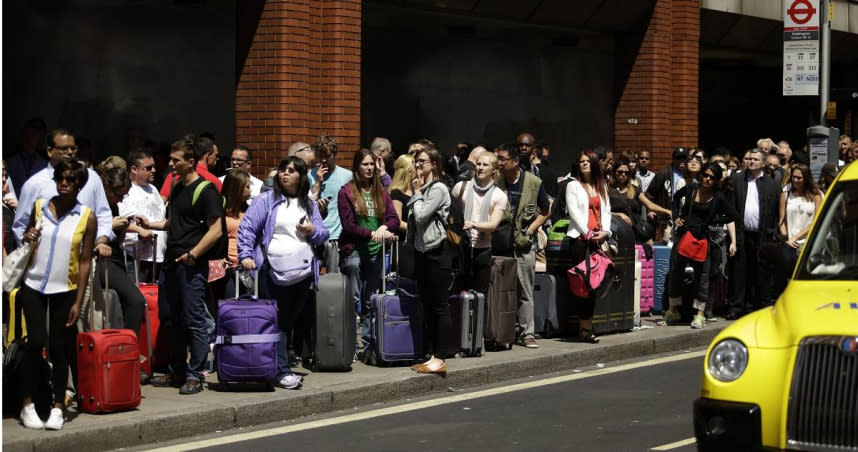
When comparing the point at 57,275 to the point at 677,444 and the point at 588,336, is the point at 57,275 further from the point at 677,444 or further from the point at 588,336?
the point at 588,336

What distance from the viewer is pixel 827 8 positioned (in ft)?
64.8

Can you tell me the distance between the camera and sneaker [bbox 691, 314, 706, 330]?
14.9 m

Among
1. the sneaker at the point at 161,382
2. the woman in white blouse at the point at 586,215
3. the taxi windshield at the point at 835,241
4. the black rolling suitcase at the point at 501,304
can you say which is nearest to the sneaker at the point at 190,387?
the sneaker at the point at 161,382

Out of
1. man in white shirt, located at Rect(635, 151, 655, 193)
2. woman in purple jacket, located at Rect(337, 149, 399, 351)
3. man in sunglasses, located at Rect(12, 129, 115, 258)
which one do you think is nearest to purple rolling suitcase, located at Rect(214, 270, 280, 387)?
man in sunglasses, located at Rect(12, 129, 115, 258)

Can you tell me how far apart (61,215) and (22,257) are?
365 mm

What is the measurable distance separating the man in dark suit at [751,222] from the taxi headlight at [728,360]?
28.2 feet

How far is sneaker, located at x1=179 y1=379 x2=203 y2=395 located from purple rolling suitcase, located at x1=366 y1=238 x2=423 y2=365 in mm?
1840

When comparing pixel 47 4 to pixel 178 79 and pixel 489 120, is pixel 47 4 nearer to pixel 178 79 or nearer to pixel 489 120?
pixel 178 79

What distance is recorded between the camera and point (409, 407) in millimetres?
10539

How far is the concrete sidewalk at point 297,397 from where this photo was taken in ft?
28.9

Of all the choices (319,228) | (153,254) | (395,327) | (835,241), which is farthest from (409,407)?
(835,241)

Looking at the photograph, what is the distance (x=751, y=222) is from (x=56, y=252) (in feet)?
29.7

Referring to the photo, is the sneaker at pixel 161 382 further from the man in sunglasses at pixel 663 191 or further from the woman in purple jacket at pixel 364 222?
the man in sunglasses at pixel 663 191

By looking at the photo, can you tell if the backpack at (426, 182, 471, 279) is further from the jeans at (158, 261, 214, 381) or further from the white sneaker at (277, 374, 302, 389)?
the jeans at (158, 261, 214, 381)
